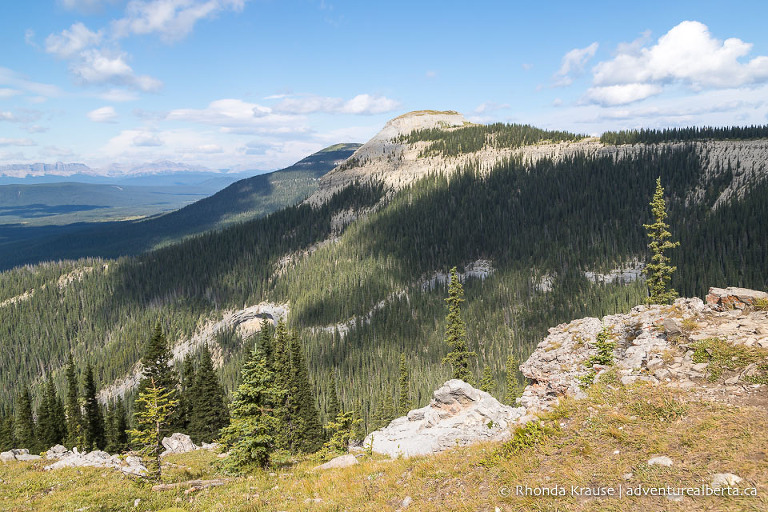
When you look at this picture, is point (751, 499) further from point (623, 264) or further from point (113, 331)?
point (113, 331)

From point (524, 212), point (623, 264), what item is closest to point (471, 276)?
point (524, 212)

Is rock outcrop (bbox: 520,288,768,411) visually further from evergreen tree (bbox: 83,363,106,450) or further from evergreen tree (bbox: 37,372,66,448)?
evergreen tree (bbox: 37,372,66,448)

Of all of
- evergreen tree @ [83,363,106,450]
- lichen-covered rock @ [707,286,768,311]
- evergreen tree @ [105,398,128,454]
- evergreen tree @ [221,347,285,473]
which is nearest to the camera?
lichen-covered rock @ [707,286,768,311]

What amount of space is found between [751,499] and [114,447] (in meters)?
74.9

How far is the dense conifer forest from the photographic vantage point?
12525 centimetres

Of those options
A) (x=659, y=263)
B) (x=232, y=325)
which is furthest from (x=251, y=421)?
(x=232, y=325)

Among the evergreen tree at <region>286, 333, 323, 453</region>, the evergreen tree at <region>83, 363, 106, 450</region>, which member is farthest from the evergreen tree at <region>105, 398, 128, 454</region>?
the evergreen tree at <region>286, 333, 323, 453</region>

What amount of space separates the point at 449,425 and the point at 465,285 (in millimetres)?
144438

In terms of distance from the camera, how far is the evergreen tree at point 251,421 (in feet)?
75.2

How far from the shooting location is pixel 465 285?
166 metres

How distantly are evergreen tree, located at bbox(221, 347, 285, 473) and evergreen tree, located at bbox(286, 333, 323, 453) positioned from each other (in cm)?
2930

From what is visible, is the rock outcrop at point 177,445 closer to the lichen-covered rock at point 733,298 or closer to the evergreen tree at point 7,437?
the evergreen tree at point 7,437

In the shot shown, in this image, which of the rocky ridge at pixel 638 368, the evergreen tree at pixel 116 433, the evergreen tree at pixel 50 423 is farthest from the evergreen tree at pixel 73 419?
the rocky ridge at pixel 638 368

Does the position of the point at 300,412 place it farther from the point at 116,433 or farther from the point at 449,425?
the point at 449,425
